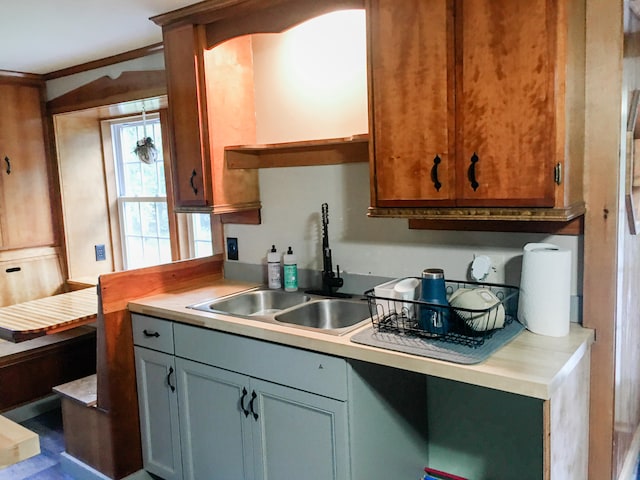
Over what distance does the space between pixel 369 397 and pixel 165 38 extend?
1967 millimetres

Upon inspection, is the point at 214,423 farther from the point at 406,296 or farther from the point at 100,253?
the point at 100,253

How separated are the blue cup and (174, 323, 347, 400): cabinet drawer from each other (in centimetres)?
31

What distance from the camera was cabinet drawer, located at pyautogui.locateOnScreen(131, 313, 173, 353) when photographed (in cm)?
237

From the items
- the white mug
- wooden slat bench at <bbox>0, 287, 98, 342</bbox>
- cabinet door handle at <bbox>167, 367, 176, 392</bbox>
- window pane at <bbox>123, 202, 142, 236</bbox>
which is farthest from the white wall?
window pane at <bbox>123, 202, 142, 236</bbox>

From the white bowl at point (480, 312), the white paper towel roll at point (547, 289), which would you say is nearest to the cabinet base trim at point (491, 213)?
the white paper towel roll at point (547, 289)

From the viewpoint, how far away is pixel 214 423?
7.34 feet

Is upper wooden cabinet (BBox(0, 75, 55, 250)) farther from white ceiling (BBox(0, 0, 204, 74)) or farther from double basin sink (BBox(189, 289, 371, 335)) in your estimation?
double basin sink (BBox(189, 289, 371, 335))

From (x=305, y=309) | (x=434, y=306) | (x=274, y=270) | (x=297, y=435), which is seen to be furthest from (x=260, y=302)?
(x=434, y=306)

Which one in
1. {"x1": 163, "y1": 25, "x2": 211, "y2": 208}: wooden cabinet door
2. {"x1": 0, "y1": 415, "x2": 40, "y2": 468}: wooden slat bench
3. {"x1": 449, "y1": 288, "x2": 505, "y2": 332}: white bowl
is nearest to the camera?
{"x1": 0, "y1": 415, "x2": 40, "y2": 468}: wooden slat bench

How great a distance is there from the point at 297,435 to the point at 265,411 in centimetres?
16

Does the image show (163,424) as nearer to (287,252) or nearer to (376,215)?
(287,252)

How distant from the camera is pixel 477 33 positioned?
66.6 inches

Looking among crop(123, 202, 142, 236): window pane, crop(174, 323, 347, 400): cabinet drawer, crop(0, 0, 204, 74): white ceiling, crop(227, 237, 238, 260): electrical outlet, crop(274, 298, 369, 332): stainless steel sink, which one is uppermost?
crop(0, 0, 204, 74): white ceiling

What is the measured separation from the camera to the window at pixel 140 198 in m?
3.80
